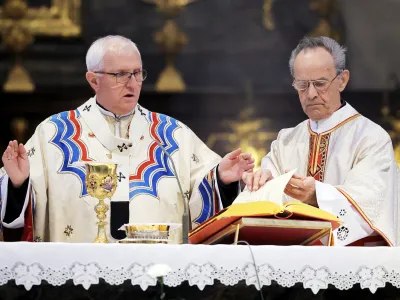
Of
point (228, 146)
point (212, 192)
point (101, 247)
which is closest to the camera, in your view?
point (101, 247)

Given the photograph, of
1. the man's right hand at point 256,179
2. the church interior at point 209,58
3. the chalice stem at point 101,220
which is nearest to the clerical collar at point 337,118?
the man's right hand at point 256,179

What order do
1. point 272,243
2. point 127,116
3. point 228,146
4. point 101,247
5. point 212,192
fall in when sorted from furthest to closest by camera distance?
1. point 228,146
2. point 127,116
3. point 212,192
4. point 272,243
5. point 101,247

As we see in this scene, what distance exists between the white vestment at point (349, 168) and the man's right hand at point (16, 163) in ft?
4.26

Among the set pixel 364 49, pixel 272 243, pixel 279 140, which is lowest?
pixel 272 243

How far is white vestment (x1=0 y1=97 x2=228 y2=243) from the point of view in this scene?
18.4 feet

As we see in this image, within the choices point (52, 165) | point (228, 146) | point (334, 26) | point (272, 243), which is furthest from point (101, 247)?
point (334, 26)

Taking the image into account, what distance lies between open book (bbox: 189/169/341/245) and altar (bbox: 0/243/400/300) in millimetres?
230

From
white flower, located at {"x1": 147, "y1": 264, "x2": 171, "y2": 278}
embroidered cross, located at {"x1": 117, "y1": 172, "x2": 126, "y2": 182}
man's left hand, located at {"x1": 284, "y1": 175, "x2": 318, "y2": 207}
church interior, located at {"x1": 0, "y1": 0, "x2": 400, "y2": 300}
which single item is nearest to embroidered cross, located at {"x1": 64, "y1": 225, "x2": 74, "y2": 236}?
embroidered cross, located at {"x1": 117, "y1": 172, "x2": 126, "y2": 182}

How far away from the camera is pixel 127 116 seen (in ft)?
19.6

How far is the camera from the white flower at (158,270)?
13.3 feet

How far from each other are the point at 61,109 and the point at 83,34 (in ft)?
2.06

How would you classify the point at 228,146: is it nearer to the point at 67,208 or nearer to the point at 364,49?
the point at 364,49

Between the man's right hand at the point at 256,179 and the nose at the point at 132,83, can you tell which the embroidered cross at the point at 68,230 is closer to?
the nose at the point at 132,83

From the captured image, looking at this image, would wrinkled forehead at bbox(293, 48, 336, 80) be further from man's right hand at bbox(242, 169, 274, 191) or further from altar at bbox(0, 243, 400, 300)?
altar at bbox(0, 243, 400, 300)
